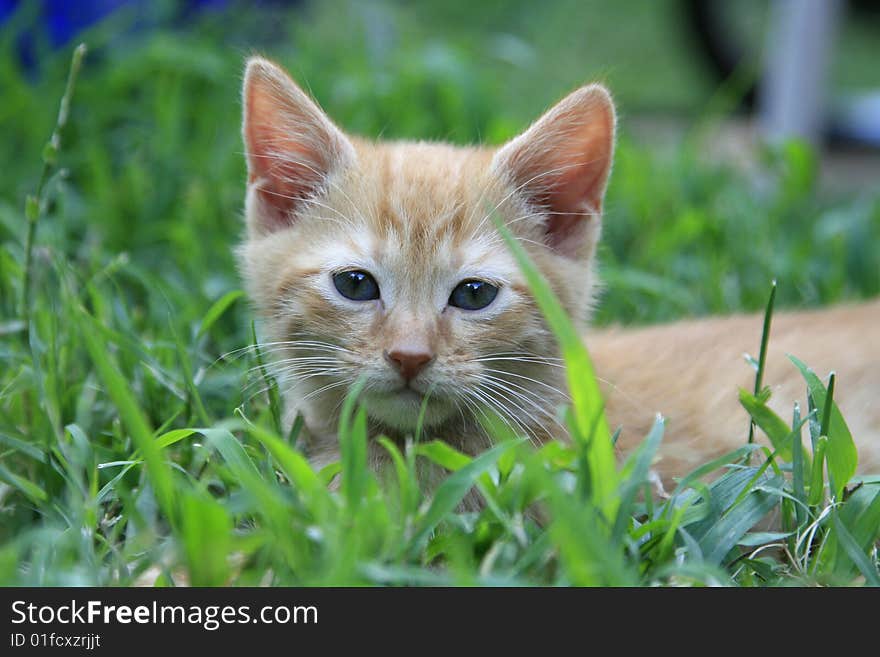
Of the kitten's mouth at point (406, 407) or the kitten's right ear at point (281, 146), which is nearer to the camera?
the kitten's mouth at point (406, 407)

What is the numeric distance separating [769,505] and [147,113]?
2.97 m

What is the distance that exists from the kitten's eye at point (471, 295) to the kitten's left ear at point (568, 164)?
0.96 ft

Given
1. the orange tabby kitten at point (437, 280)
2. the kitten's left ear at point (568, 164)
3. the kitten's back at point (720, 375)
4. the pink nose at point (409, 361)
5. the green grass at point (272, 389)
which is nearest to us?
the green grass at point (272, 389)

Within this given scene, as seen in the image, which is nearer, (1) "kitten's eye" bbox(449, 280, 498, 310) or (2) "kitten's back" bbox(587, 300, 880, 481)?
(1) "kitten's eye" bbox(449, 280, 498, 310)

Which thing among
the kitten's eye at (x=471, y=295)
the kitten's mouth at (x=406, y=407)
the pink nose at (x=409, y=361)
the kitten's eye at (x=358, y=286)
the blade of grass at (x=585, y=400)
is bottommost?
the blade of grass at (x=585, y=400)

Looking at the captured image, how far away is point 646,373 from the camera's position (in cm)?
226

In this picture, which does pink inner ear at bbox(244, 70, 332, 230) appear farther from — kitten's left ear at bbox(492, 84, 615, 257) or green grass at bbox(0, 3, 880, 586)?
kitten's left ear at bbox(492, 84, 615, 257)

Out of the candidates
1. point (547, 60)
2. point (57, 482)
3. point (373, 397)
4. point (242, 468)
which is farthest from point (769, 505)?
point (547, 60)

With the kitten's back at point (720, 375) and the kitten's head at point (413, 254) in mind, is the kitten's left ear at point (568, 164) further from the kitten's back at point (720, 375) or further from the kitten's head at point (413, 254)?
the kitten's back at point (720, 375)

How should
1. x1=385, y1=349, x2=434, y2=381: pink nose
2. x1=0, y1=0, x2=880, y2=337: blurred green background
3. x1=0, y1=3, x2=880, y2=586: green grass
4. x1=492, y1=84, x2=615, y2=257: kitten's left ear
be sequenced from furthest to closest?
1. x1=0, y1=0, x2=880, y2=337: blurred green background
2. x1=492, y1=84, x2=615, y2=257: kitten's left ear
3. x1=385, y1=349, x2=434, y2=381: pink nose
4. x1=0, y1=3, x2=880, y2=586: green grass

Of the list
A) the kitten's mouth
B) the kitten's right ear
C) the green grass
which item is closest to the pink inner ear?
the kitten's right ear

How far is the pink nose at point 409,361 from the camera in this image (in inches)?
65.6

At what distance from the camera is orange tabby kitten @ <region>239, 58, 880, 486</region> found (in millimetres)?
1772

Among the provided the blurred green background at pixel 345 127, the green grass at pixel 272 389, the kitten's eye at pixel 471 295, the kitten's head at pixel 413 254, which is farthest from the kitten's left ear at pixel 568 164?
the green grass at pixel 272 389
